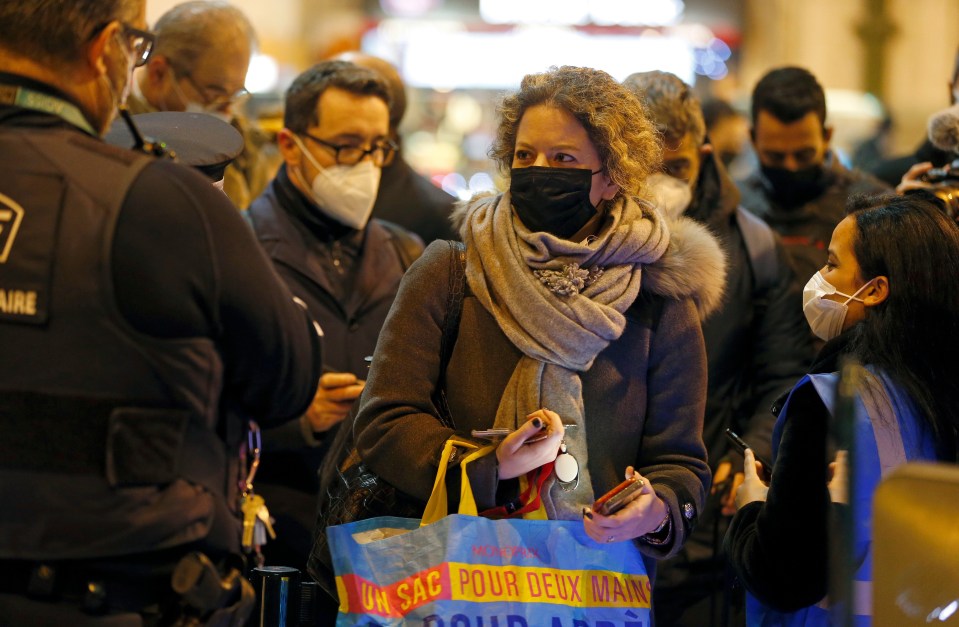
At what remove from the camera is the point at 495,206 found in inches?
140

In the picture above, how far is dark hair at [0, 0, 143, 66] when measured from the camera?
96.6 inches

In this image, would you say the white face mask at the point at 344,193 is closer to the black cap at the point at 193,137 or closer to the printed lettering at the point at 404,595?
the black cap at the point at 193,137

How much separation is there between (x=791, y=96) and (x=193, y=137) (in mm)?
3161

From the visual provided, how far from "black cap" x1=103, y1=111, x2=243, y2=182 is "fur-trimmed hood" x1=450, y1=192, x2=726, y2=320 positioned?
0.72 m

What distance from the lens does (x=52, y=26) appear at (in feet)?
8.09

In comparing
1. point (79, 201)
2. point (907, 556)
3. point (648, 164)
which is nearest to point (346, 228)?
point (648, 164)

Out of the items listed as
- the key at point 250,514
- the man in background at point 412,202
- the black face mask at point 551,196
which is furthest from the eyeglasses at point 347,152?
the key at point 250,514

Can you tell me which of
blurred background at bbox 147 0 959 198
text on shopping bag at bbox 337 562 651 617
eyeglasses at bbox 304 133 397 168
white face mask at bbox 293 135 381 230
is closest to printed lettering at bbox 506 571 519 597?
text on shopping bag at bbox 337 562 651 617

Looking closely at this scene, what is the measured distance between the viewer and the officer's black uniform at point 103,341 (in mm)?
2389

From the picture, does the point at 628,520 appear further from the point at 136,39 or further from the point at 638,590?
the point at 136,39

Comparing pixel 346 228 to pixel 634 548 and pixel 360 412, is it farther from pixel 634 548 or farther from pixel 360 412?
pixel 634 548

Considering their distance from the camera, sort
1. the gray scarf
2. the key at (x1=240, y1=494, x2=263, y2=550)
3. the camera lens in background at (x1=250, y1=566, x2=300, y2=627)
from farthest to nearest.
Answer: the key at (x1=240, y1=494, x2=263, y2=550), the camera lens in background at (x1=250, y1=566, x2=300, y2=627), the gray scarf

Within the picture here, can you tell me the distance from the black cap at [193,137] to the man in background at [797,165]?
295 cm

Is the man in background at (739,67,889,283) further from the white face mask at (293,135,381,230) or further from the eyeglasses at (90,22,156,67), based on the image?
the eyeglasses at (90,22,156,67)
